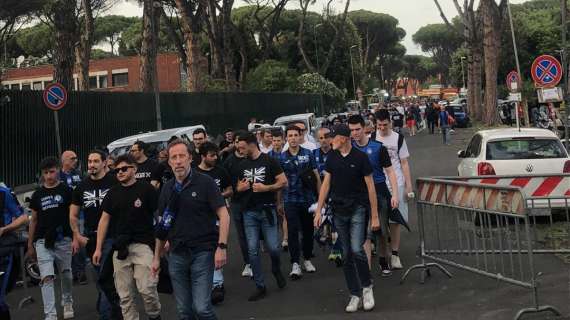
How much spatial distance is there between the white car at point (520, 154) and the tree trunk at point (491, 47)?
2143 cm

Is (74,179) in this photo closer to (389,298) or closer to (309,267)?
(309,267)

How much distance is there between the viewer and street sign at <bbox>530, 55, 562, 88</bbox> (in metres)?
16.5

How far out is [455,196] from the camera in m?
7.07

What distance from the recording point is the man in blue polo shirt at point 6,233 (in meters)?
5.85

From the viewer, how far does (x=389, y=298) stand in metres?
6.96

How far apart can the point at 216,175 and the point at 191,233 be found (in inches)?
85.4

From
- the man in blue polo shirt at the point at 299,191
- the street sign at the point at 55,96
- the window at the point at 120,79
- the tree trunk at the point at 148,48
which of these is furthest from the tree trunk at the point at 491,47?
the window at the point at 120,79

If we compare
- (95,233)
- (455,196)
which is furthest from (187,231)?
(455,196)

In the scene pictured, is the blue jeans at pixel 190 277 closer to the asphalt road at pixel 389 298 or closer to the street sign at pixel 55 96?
the asphalt road at pixel 389 298

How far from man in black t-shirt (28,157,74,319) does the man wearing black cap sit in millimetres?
2868

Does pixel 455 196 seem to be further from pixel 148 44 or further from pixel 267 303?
pixel 148 44

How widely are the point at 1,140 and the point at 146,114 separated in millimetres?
9209

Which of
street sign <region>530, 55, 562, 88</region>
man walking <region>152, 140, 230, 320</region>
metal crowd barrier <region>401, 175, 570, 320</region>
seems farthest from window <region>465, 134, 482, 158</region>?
man walking <region>152, 140, 230, 320</region>

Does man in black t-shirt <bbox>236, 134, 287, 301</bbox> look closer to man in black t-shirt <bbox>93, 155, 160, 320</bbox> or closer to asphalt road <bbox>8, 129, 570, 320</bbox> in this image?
asphalt road <bbox>8, 129, 570, 320</bbox>
